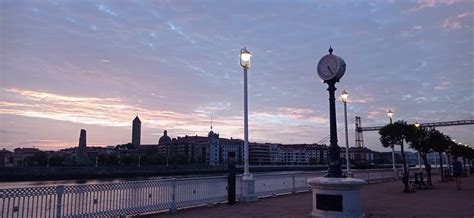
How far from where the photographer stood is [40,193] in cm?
832

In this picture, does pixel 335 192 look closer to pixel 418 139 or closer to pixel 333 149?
pixel 333 149

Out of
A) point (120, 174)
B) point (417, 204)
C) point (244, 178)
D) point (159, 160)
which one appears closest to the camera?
point (417, 204)

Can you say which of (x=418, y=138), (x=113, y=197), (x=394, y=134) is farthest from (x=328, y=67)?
(x=418, y=138)

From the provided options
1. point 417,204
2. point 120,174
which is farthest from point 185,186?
point 120,174

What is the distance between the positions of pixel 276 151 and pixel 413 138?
15850 centimetres

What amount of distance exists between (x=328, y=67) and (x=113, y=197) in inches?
244

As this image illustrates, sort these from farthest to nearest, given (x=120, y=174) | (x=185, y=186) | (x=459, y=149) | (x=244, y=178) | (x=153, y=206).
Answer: (x=120, y=174) → (x=459, y=149) → (x=244, y=178) → (x=185, y=186) → (x=153, y=206)

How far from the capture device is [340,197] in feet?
28.8

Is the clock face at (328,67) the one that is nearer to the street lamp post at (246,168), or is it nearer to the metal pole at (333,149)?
the metal pole at (333,149)

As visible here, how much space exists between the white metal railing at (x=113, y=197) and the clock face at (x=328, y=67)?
5359 mm

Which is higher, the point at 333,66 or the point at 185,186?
the point at 333,66

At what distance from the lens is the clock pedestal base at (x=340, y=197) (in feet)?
28.7

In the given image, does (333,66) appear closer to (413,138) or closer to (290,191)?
(290,191)

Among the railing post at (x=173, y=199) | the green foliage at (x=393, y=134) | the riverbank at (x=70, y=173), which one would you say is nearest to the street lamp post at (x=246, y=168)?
the railing post at (x=173, y=199)
